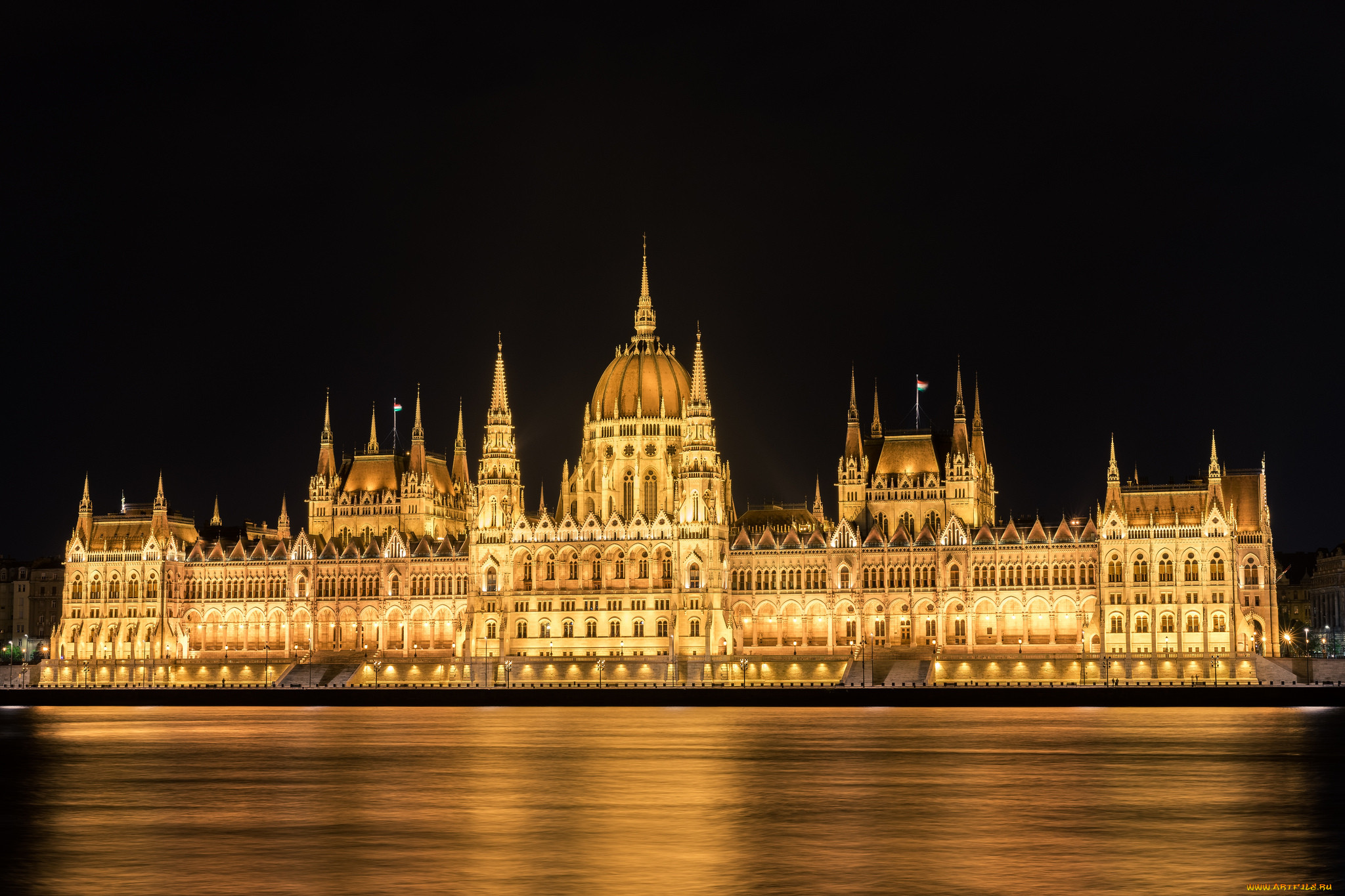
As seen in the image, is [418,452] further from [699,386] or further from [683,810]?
[683,810]

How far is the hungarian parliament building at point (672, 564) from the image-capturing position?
421 ft

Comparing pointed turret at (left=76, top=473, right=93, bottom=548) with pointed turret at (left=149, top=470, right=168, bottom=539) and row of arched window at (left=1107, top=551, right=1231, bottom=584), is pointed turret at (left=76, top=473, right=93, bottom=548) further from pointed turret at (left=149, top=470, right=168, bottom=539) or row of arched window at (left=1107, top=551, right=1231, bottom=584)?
row of arched window at (left=1107, top=551, right=1231, bottom=584)

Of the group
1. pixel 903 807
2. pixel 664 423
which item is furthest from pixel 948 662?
pixel 903 807

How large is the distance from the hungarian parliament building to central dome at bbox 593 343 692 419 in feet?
0.70

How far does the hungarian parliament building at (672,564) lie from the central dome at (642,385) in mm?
214

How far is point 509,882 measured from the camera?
36312mm

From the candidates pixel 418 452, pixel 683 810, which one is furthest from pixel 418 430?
pixel 683 810

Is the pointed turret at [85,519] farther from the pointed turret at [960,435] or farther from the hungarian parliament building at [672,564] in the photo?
the pointed turret at [960,435]

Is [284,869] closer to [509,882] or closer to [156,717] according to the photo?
[509,882]

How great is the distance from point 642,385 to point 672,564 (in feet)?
63.9

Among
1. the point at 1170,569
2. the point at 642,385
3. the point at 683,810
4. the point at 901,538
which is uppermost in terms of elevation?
the point at 642,385

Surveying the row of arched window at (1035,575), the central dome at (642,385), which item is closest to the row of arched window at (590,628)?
the central dome at (642,385)

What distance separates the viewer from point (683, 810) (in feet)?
160

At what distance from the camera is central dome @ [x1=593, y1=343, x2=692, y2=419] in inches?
5792
